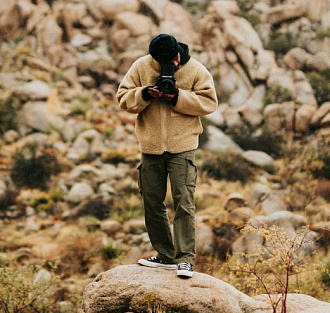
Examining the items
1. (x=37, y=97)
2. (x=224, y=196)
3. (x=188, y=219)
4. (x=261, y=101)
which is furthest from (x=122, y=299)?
(x=261, y=101)

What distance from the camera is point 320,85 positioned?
12.2 meters

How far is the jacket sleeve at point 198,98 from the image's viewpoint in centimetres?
279

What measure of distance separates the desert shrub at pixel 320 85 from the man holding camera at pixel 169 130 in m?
10.6

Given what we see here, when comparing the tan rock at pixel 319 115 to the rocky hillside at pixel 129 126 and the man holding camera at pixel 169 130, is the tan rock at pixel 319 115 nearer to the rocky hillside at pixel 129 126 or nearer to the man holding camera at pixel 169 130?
the rocky hillside at pixel 129 126

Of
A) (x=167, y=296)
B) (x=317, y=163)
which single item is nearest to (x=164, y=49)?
(x=167, y=296)

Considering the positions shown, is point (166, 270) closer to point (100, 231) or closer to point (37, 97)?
point (100, 231)

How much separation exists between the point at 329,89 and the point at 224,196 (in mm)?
6452

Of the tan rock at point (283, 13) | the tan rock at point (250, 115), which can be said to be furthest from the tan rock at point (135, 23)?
Result: the tan rock at point (250, 115)

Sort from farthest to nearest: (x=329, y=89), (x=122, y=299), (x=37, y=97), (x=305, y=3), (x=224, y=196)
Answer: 1. (x=305, y=3)
2. (x=329, y=89)
3. (x=37, y=97)
4. (x=224, y=196)
5. (x=122, y=299)

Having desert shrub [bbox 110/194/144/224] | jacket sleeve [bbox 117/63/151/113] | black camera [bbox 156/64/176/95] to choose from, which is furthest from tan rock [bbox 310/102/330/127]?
black camera [bbox 156/64/176/95]

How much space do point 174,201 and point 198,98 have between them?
3.04 ft

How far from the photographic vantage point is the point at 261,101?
12875mm

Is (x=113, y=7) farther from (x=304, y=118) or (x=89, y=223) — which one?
(x=89, y=223)

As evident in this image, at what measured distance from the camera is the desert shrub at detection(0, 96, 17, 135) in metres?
10.3
